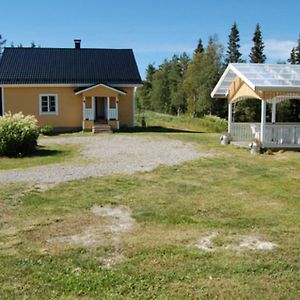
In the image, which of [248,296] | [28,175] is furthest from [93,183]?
[248,296]

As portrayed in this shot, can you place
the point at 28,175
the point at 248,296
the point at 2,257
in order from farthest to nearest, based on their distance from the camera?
the point at 28,175 → the point at 2,257 → the point at 248,296

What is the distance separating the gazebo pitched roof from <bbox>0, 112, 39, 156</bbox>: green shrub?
8.22m

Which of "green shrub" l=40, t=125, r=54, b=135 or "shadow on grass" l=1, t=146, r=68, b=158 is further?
"green shrub" l=40, t=125, r=54, b=135

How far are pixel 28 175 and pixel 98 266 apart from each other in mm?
6533

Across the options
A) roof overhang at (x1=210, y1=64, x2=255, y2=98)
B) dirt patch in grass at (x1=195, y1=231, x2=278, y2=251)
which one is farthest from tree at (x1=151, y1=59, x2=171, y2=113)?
dirt patch in grass at (x1=195, y1=231, x2=278, y2=251)

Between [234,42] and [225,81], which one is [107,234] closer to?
[225,81]

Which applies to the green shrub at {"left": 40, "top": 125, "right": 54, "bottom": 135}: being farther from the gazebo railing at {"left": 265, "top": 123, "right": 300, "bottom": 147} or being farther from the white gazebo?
the gazebo railing at {"left": 265, "top": 123, "right": 300, "bottom": 147}

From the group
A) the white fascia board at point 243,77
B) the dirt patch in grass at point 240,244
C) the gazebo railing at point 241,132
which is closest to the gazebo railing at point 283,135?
the white fascia board at point 243,77

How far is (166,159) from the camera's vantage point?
45.3ft

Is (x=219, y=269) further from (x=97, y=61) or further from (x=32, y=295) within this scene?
(x=97, y=61)

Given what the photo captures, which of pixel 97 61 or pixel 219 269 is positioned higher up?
pixel 97 61

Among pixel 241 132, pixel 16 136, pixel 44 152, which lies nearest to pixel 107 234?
pixel 16 136

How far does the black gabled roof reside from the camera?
2634 centimetres

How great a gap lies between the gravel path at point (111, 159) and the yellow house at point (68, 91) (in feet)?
19.5
